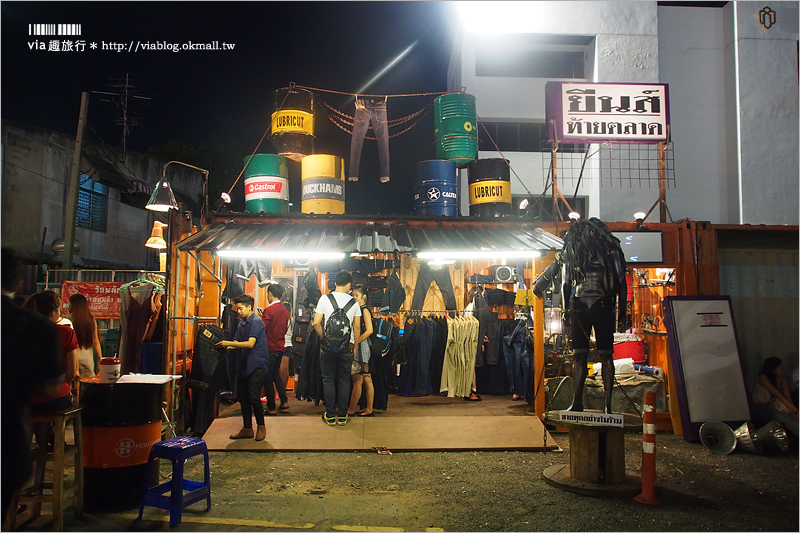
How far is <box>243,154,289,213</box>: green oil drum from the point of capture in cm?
941

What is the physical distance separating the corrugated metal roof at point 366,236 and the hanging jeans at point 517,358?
239 centimetres

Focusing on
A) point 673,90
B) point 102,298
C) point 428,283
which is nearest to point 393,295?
point 428,283

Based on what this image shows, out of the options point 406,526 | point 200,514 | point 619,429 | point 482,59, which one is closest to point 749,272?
point 619,429

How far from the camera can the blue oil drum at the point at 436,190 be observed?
963 cm

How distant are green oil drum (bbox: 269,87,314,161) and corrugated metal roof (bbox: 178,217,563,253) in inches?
73.1

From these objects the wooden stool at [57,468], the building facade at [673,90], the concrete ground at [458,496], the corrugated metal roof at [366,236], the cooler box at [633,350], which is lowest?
the concrete ground at [458,496]

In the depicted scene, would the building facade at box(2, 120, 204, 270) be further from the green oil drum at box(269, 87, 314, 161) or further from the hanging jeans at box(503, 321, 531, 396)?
the hanging jeans at box(503, 321, 531, 396)

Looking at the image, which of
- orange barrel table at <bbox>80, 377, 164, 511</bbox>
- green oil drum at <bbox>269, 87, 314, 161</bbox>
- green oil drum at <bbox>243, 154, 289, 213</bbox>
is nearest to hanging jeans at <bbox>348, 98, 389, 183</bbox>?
green oil drum at <bbox>269, 87, 314, 161</bbox>

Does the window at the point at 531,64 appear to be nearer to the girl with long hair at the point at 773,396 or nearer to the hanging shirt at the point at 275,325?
the girl with long hair at the point at 773,396

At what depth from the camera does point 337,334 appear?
295 inches

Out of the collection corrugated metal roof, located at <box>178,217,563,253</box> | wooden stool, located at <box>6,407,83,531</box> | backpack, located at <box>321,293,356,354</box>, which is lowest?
wooden stool, located at <box>6,407,83,531</box>

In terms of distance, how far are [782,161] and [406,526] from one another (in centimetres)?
1610

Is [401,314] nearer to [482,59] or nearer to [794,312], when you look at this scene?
[794,312]

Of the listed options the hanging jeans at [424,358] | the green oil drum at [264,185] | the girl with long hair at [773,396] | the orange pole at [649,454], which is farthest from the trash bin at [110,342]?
the girl with long hair at [773,396]
